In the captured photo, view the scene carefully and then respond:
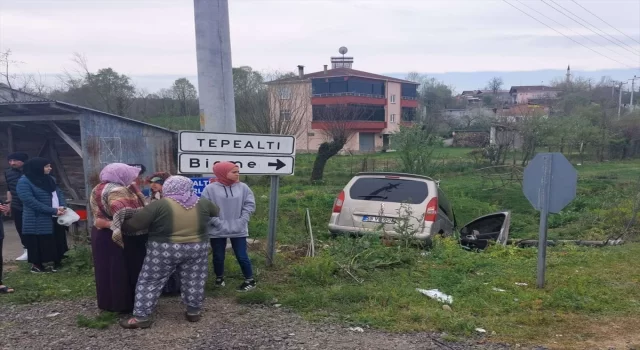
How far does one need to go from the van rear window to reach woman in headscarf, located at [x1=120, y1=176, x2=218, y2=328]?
4.56 meters

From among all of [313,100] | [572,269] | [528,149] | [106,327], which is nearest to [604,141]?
[528,149]

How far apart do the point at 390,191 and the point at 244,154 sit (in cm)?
329

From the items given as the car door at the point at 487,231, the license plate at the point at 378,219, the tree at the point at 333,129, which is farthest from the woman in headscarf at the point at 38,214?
the tree at the point at 333,129

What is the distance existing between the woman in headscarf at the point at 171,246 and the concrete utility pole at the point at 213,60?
3.00m

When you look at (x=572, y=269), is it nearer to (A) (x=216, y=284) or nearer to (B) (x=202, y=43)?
(A) (x=216, y=284)

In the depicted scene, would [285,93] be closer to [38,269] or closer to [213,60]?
[213,60]

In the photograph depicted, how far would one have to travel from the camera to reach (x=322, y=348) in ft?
15.2

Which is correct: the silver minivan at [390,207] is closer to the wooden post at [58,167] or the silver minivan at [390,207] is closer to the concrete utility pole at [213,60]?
the concrete utility pole at [213,60]

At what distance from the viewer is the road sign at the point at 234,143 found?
6672 millimetres

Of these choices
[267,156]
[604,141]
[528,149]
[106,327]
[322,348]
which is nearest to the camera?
[322,348]

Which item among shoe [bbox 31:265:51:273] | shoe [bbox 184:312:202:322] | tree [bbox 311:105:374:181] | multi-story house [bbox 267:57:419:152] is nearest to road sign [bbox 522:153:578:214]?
shoe [bbox 184:312:202:322]

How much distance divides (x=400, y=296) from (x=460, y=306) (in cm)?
63

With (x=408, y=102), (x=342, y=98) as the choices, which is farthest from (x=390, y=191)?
(x=408, y=102)

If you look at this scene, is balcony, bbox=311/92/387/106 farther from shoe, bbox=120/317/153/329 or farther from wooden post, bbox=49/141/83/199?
shoe, bbox=120/317/153/329
